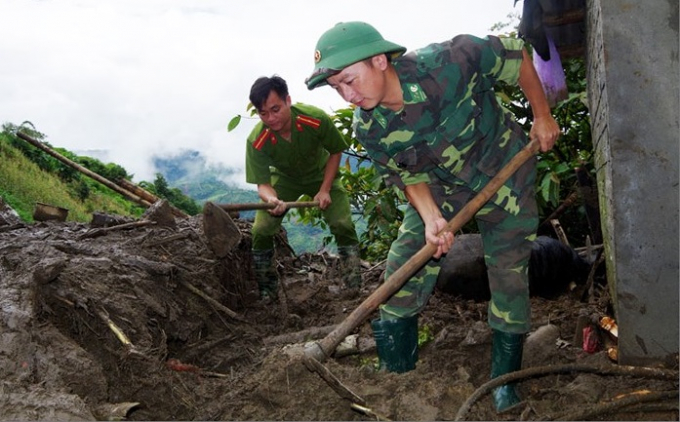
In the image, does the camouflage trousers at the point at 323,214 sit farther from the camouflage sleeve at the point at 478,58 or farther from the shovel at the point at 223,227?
the camouflage sleeve at the point at 478,58

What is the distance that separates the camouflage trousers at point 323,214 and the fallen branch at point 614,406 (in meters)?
3.30

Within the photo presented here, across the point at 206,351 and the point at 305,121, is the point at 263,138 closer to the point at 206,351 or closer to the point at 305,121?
the point at 305,121

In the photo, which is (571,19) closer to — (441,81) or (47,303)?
(441,81)

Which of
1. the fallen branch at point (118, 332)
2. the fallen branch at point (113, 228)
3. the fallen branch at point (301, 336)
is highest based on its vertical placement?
the fallen branch at point (113, 228)

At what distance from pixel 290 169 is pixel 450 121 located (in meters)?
2.96

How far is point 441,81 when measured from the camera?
2.84 metres

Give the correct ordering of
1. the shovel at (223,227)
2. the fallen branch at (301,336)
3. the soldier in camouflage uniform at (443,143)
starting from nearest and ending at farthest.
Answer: the soldier in camouflage uniform at (443,143) < the fallen branch at (301,336) < the shovel at (223,227)

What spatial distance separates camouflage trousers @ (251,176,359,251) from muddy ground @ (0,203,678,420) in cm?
47

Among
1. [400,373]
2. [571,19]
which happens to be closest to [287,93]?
[571,19]

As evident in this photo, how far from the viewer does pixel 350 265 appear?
232 inches

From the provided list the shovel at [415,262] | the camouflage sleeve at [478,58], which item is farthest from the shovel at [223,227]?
the camouflage sleeve at [478,58]

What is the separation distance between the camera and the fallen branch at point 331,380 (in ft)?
9.57

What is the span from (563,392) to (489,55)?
65.3 inches

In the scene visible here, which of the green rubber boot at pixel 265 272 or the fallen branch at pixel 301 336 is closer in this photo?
the fallen branch at pixel 301 336
